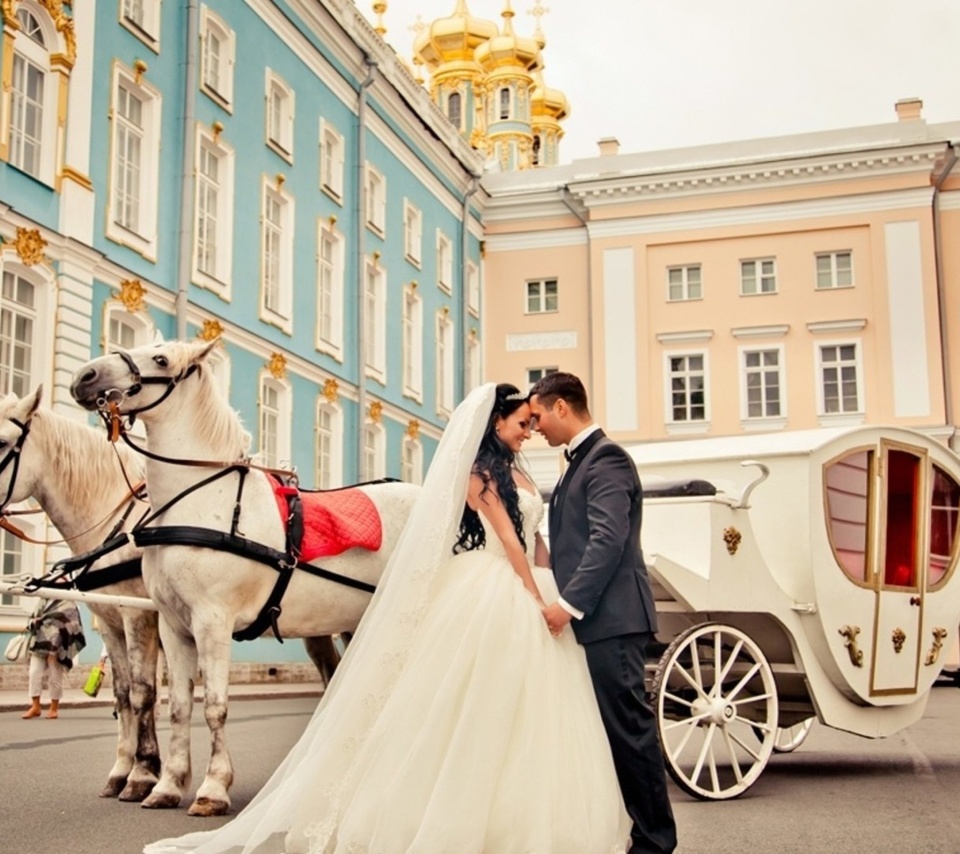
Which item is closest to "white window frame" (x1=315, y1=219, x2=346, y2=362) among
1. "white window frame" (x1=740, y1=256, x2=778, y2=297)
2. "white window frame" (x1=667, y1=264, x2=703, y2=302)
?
"white window frame" (x1=667, y1=264, x2=703, y2=302)

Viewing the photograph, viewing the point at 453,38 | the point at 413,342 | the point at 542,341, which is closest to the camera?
the point at 413,342

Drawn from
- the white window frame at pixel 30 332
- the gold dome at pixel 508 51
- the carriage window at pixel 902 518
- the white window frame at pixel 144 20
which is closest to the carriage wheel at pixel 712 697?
the carriage window at pixel 902 518

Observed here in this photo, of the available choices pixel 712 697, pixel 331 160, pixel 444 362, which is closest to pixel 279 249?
pixel 331 160

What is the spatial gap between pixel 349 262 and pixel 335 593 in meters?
23.2

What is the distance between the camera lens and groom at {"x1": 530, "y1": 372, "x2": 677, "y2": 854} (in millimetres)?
5402

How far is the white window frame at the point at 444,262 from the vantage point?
122 ft

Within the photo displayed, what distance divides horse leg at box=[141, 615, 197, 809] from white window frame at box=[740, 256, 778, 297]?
33354 millimetres

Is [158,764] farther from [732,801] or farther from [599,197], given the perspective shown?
[599,197]

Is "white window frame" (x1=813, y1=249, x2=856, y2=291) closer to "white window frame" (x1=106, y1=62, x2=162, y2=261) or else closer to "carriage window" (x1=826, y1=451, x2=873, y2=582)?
"white window frame" (x1=106, y1=62, x2=162, y2=261)

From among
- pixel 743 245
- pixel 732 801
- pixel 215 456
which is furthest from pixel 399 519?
pixel 743 245

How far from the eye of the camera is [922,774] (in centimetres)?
955

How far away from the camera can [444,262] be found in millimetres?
37688

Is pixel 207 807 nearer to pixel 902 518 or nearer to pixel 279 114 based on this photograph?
pixel 902 518

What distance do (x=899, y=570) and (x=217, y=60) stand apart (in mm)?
18316
